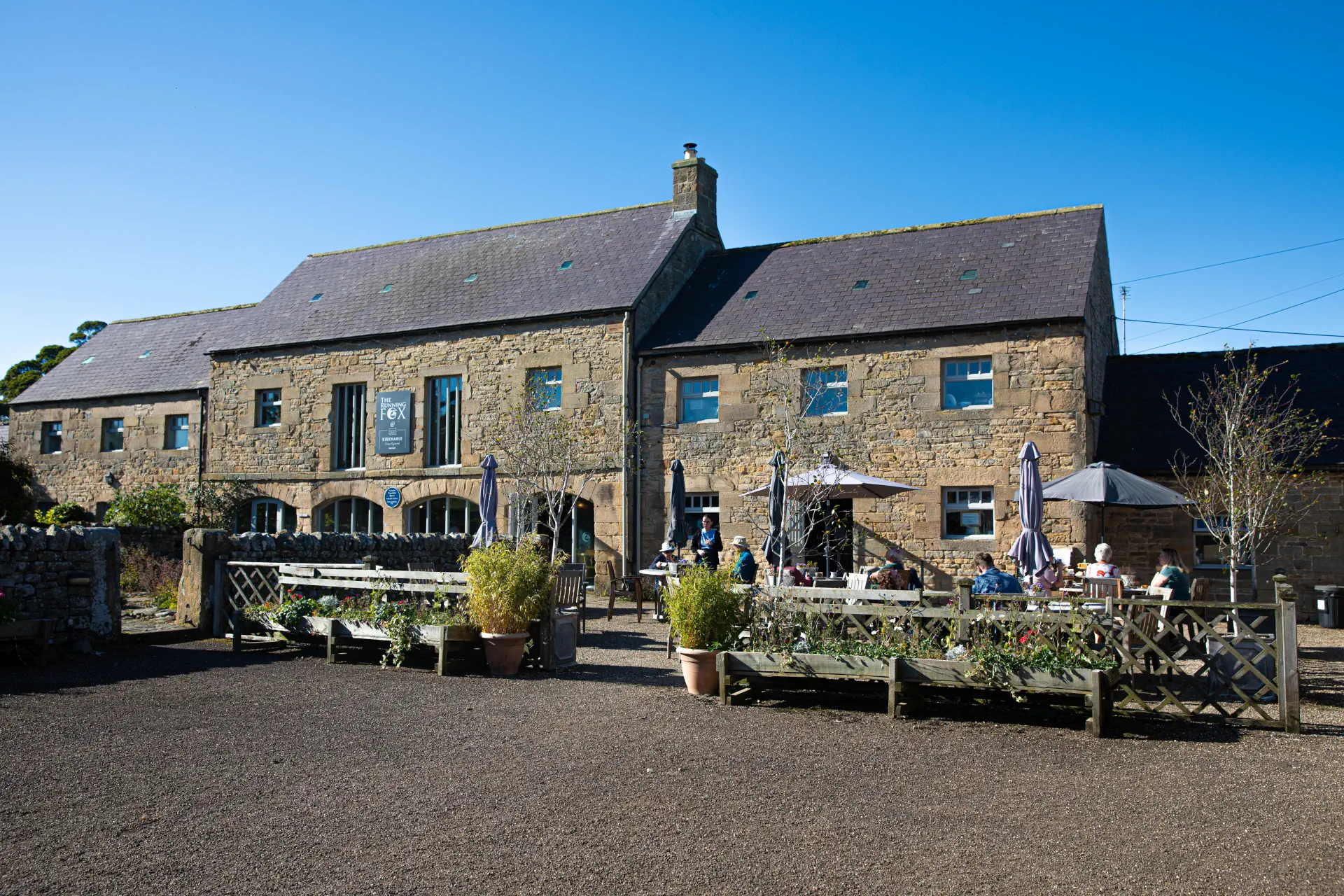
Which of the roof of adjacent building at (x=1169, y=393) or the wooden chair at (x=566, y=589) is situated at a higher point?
the roof of adjacent building at (x=1169, y=393)

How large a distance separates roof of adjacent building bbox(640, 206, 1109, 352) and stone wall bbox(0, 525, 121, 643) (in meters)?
11.1

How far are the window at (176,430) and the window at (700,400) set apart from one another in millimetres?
14034

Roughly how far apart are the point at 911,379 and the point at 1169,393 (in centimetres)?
501

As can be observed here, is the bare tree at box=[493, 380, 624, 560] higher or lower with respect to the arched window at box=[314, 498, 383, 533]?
higher

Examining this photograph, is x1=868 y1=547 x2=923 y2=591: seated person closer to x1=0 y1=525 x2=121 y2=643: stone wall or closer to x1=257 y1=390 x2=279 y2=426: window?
x1=0 y1=525 x2=121 y2=643: stone wall

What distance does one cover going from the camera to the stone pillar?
44.0 ft

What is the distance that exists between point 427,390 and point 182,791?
1746 centimetres

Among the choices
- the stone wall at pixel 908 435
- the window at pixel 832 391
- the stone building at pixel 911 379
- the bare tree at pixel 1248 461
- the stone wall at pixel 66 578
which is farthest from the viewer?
the window at pixel 832 391

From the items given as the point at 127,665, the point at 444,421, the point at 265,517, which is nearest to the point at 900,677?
the point at 127,665

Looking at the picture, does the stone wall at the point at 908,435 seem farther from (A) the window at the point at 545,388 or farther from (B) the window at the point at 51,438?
(B) the window at the point at 51,438

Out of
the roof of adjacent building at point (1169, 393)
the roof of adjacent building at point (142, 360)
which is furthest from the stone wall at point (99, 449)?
the roof of adjacent building at point (1169, 393)

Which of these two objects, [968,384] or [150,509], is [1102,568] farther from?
[150,509]

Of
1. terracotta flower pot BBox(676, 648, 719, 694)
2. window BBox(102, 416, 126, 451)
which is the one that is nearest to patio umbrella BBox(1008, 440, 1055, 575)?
terracotta flower pot BBox(676, 648, 719, 694)

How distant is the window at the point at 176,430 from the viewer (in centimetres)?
2694
